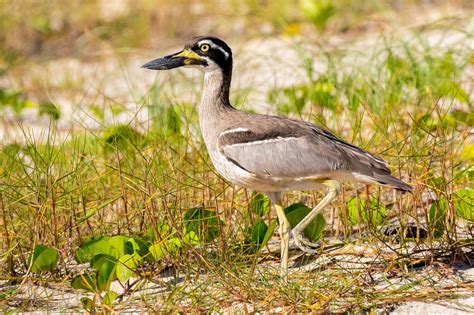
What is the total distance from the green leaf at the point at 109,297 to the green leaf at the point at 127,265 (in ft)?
0.51

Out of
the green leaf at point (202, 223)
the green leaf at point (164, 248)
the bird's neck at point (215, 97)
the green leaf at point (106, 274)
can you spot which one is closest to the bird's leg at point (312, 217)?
the green leaf at point (202, 223)

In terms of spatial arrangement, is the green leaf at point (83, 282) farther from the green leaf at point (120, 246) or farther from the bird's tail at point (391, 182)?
the bird's tail at point (391, 182)

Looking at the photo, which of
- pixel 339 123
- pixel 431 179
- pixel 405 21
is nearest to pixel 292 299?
pixel 431 179

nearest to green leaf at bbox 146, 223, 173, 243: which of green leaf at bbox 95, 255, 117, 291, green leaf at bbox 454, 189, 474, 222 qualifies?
green leaf at bbox 95, 255, 117, 291

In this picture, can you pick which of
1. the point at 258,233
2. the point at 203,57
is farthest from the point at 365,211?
the point at 203,57

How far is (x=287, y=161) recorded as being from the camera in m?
4.33

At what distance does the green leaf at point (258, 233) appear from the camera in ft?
14.4

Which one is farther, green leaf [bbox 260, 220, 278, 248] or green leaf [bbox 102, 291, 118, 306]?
green leaf [bbox 260, 220, 278, 248]

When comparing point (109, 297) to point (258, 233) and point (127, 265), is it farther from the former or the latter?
point (258, 233)

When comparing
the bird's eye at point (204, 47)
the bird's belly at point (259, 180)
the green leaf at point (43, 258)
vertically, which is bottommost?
the green leaf at point (43, 258)

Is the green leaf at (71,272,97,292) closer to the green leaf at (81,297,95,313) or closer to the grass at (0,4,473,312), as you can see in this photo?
the grass at (0,4,473,312)

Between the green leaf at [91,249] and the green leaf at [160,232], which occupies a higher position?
the green leaf at [160,232]

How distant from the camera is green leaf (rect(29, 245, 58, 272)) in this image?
4.17 metres

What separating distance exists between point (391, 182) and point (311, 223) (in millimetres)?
506
